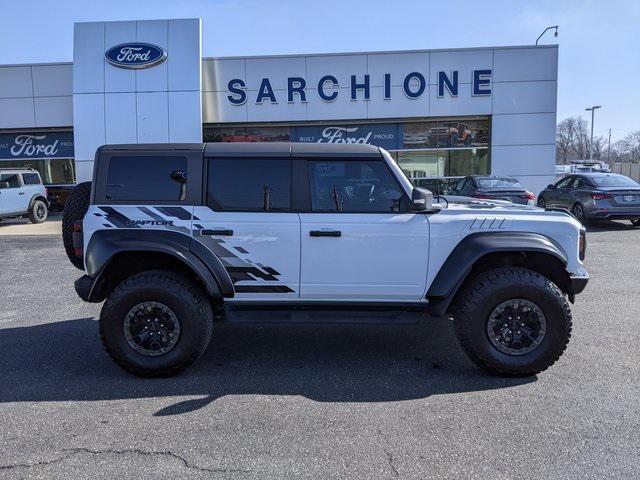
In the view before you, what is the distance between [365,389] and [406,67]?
1669cm

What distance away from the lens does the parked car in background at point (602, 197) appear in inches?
535

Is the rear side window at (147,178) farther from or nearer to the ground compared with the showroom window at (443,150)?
nearer to the ground

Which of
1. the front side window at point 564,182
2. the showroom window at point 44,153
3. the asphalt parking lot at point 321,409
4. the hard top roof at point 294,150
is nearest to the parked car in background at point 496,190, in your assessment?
the front side window at point 564,182

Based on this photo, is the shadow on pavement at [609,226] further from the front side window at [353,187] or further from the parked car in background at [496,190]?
the front side window at [353,187]

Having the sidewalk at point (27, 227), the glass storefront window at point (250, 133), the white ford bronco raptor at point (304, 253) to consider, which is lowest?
the sidewalk at point (27, 227)

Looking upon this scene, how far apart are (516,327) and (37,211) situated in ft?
56.6

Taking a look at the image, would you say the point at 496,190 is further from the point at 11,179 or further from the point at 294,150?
the point at 11,179

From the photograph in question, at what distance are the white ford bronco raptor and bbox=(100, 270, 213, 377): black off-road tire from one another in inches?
0.4

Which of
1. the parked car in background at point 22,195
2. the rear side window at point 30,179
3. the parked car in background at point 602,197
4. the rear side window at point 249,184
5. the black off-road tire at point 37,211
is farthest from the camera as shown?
the black off-road tire at point 37,211

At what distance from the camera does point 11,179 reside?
53.9 feet

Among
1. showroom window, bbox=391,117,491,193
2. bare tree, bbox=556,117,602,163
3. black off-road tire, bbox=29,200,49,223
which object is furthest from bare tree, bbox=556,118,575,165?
black off-road tire, bbox=29,200,49,223

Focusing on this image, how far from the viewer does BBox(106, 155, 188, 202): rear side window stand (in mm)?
4539

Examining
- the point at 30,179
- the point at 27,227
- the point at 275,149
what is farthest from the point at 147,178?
the point at 30,179

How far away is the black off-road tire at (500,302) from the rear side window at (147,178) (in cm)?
268
